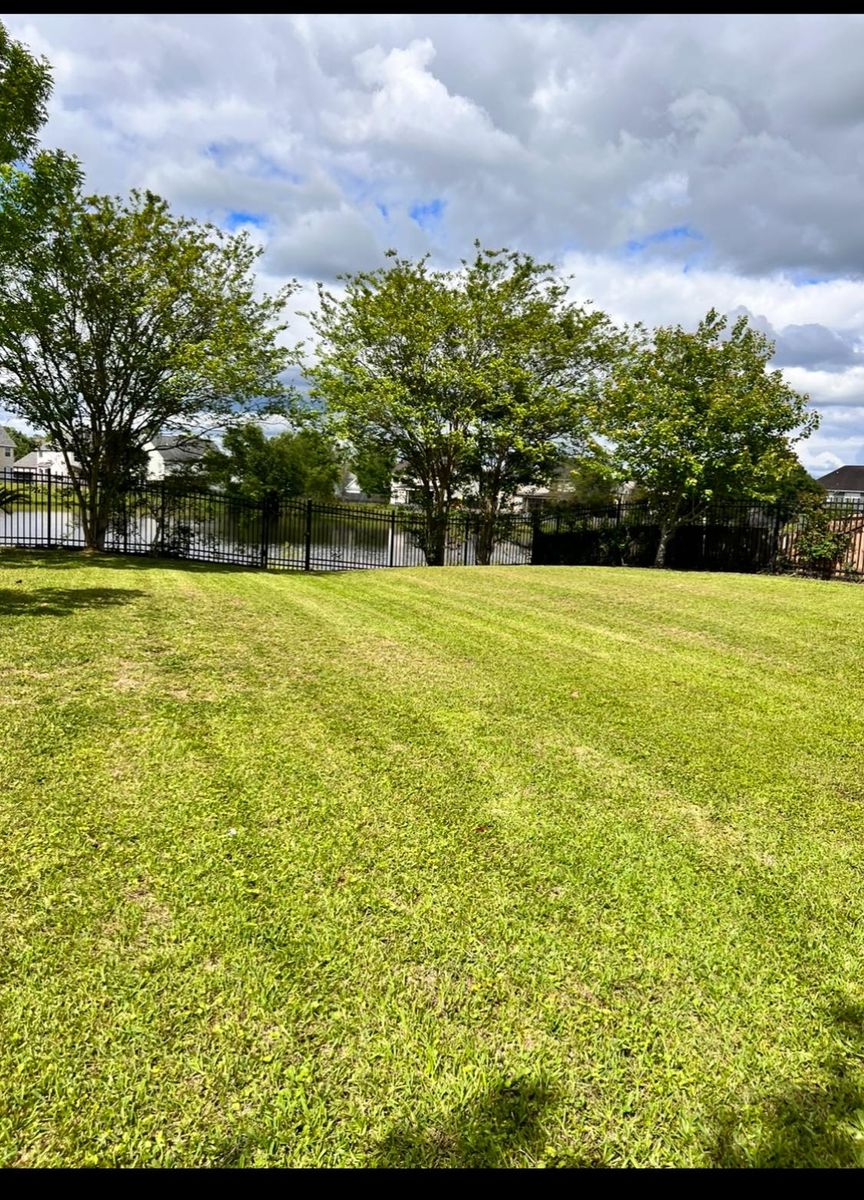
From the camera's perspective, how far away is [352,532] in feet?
51.2

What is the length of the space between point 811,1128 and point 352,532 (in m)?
14.7

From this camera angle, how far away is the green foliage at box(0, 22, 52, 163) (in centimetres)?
761

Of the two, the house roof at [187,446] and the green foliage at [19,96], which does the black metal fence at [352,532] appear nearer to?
the house roof at [187,446]

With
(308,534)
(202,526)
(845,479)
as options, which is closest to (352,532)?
A: (308,534)

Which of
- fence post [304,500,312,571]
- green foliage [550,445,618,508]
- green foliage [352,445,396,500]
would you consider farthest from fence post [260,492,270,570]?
green foliage [550,445,618,508]

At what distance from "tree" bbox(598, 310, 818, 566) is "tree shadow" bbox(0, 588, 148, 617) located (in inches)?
499

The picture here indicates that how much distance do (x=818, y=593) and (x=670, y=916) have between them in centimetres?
918

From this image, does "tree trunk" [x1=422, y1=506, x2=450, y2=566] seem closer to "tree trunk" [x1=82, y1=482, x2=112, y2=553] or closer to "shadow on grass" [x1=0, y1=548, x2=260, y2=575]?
"shadow on grass" [x1=0, y1=548, x2=260, y2=575]

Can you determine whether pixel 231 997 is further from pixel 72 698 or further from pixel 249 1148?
pixel 72 698

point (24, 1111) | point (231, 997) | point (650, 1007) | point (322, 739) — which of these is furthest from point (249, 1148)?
point (322, 739)

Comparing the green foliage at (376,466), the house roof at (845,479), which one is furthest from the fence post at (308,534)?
the house roof at (845,479)

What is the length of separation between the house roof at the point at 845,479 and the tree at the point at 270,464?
49021mm

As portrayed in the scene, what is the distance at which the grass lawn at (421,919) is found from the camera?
154 cm

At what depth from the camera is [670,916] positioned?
2250 mm
